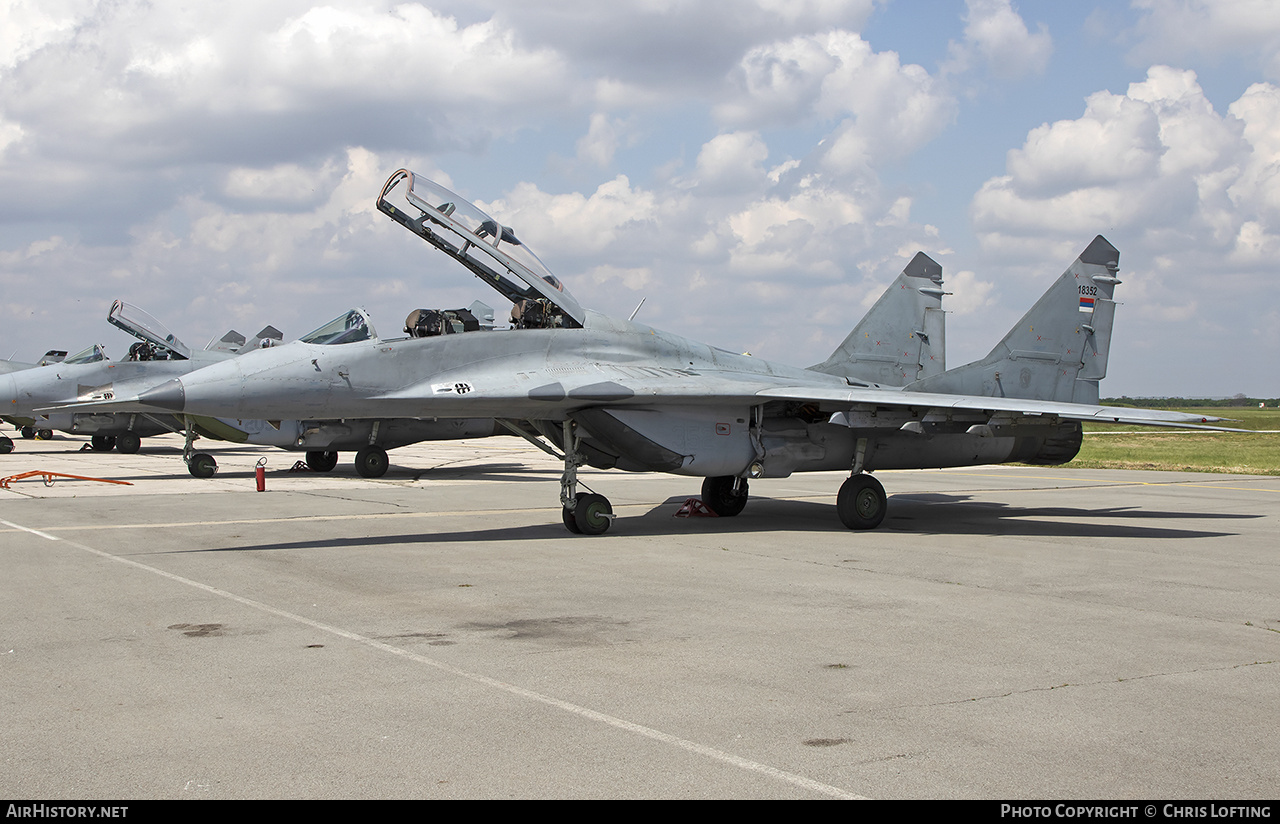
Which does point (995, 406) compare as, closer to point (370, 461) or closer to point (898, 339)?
point (898, 339)

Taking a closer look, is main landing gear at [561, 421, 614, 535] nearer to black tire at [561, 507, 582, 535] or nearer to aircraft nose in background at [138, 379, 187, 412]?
black tire at [561, 507, 582, 535]

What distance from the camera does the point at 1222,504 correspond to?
16734 mm

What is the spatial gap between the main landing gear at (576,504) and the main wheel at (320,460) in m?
12.6

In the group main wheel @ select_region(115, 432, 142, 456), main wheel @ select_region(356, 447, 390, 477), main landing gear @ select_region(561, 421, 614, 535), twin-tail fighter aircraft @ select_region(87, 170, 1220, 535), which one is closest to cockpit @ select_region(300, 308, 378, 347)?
twin-tail fighter aircraft @ select_region(87, 170, 1220, 535)

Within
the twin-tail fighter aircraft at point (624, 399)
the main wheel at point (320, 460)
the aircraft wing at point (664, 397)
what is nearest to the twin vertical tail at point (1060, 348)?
the twin-tail fighter aircraft at point (624, 399)

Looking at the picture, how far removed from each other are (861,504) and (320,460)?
14601 mm

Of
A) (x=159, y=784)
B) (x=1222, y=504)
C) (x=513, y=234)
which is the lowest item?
(x=159, y=784)

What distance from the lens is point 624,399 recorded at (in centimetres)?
1183

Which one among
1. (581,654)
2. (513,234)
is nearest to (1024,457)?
(513,234)

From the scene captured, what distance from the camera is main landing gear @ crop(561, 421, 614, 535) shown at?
39.8 ft

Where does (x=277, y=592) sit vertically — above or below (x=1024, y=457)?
below

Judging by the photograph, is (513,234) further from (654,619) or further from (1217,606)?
(1217,606)

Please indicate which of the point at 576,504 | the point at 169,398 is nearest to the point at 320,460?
the point at 576,504

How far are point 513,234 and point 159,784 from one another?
952 centimetres
